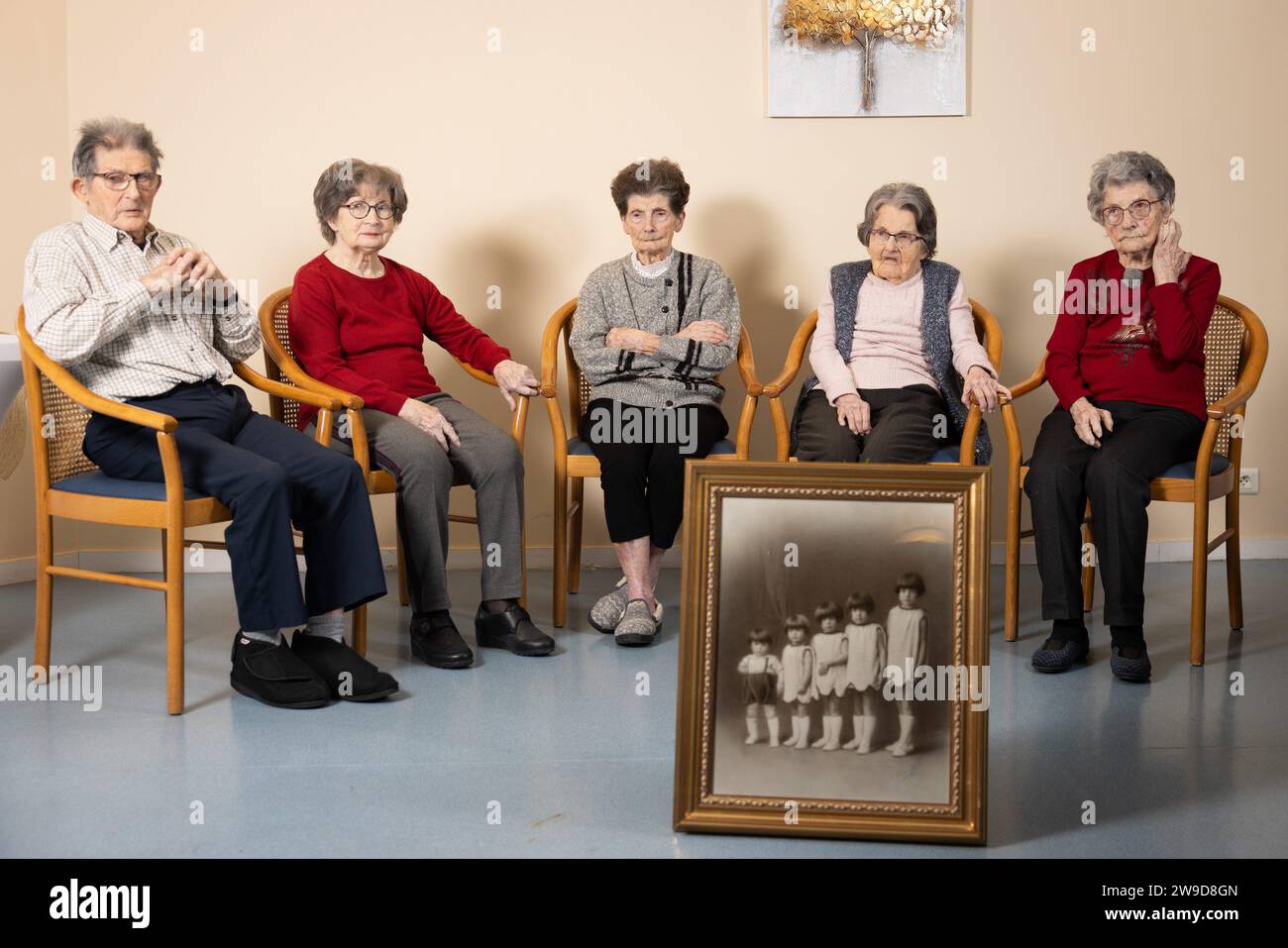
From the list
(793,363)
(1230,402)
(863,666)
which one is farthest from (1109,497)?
(863,666)

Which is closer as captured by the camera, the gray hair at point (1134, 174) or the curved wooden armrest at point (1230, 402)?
the curved wooden armrest at point (1230, 402)

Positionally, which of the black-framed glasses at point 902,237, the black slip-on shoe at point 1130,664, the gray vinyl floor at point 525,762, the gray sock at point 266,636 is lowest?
the gray vinyl floor at point 525,762

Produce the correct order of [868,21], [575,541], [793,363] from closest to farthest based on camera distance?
[793,363]
[575,541]
[868,21]

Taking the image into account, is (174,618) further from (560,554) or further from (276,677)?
(560,554)

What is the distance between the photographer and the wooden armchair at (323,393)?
3008 millimetres

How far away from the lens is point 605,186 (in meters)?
4.12

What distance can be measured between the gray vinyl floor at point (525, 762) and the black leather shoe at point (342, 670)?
4cm

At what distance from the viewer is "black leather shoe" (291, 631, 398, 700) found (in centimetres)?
269

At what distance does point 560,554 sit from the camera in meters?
3.41

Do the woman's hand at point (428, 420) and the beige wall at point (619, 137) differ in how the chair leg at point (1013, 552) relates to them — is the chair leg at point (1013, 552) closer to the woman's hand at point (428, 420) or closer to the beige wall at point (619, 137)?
the beige wall at point (619, 137)

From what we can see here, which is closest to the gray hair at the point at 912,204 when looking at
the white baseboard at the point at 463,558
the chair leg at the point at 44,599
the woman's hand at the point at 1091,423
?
the woman's hand at the point at 1091,423

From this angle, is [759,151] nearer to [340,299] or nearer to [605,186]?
[605,186]

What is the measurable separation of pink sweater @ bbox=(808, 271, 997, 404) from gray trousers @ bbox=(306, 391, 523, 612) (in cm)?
87

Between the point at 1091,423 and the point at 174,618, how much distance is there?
2.11 metres
